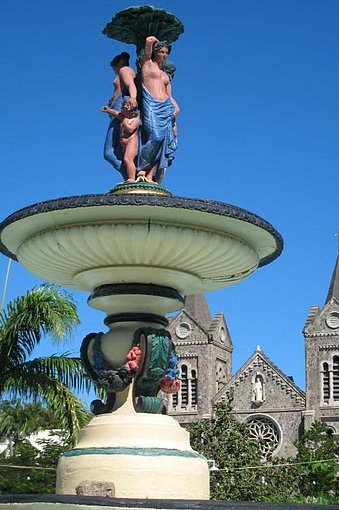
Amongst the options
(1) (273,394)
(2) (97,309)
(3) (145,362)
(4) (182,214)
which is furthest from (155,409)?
(1) (273,394)

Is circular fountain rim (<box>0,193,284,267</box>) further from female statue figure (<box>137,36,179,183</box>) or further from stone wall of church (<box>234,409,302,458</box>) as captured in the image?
stone wall of church (<box>234,409,302,458</box>)

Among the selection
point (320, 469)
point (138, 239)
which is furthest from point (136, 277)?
point (320, 469)

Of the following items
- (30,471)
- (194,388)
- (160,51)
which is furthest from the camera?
(194,388)

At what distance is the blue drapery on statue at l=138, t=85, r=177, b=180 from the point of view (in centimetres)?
852

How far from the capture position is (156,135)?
850 cm

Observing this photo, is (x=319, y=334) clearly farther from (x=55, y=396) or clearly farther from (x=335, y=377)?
(x=55, y=396)

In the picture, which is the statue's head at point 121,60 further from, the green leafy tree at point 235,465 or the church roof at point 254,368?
the church roof at point 254,368

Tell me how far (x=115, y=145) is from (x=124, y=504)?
366cm

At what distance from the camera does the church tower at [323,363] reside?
6562 cm

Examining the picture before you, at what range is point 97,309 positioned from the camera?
27.8ft

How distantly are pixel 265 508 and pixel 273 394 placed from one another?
209ft

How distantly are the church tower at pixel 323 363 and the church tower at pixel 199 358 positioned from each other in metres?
7.33

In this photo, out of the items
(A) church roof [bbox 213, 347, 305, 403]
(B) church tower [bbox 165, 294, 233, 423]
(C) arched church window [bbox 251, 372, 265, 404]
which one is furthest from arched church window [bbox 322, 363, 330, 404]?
(B) church tower [bbox 165, 294, 233, 423]

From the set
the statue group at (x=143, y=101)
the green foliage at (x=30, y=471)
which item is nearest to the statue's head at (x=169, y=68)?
the statue group at (x=143, y=101)
